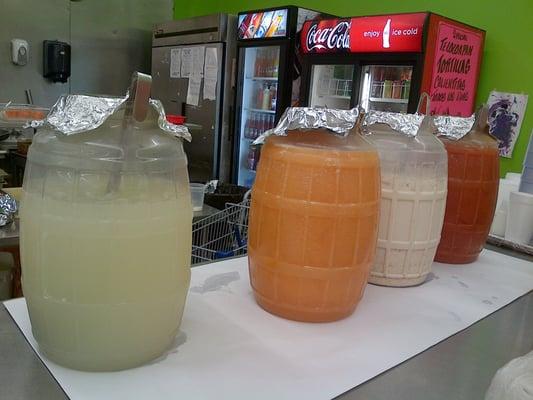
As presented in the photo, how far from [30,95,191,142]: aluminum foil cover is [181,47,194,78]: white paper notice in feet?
12.4

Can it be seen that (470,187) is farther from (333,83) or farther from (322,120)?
(333,83)

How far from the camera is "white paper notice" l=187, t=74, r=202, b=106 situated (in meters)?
4.33

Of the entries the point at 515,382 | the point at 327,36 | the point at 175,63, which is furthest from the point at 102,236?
the point at 175,63

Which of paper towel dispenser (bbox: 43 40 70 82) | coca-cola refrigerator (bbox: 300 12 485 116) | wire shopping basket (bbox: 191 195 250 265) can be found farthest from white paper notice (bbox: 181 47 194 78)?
wire shopping basket (bbox: 191 195 250 265)

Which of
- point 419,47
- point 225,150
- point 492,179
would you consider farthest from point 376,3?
point 492,179

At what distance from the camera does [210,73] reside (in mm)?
4199

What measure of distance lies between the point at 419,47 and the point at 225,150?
189 centimetres

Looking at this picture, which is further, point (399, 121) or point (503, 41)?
point (503, 41)

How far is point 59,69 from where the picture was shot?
461 centimetres

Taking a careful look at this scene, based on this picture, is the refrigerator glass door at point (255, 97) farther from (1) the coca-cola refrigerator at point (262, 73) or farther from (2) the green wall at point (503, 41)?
(2) the green wall at point (503, 41)

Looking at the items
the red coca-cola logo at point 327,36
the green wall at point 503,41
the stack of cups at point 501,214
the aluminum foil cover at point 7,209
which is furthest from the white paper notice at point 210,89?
the stack of cups at point 501,214

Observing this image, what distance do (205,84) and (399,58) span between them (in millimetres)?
1794

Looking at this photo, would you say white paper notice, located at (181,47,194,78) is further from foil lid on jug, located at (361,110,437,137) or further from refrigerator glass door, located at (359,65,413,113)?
foil lid on jug, located at (361,110,437,137)

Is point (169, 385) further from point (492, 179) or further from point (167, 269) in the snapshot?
point (492, 179)
